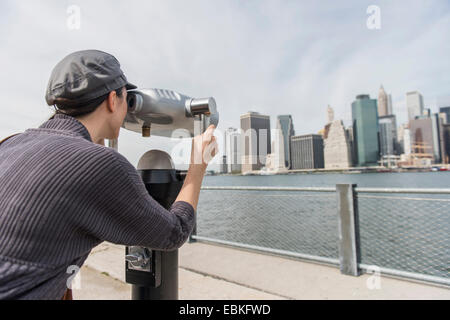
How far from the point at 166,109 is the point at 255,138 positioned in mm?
495

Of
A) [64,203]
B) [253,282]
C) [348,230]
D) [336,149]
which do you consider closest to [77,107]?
[64,203]

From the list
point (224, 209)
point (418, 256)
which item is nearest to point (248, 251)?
point (224, 209)

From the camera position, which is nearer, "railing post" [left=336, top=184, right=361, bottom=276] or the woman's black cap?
the woman's black cap

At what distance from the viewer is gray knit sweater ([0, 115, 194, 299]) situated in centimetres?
58

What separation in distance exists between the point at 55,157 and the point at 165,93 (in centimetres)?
59

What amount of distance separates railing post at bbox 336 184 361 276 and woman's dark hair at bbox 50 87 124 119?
2.49m

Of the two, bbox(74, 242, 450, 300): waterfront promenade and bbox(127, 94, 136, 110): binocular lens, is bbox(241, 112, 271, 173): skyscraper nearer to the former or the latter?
bbox(127, 94, 136, 110): binocular lens

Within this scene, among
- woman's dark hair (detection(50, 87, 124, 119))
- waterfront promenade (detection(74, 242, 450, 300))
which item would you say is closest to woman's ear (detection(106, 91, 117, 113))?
woman's dark hair (detection(50, 87, 124, 119))

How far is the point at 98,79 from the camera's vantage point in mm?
799

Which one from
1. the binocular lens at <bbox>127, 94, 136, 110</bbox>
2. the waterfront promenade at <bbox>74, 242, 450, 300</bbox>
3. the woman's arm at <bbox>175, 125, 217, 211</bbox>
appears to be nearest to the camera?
the woman's arm at <bbox>175, 125, 217, 211</bbox>

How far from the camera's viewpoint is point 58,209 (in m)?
0.60

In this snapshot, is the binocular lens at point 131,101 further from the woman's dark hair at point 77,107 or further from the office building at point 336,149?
the office building at point 336,149

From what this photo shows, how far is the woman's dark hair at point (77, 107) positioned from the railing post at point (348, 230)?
2486 millimetres

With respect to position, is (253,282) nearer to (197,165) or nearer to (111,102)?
(197,165)
